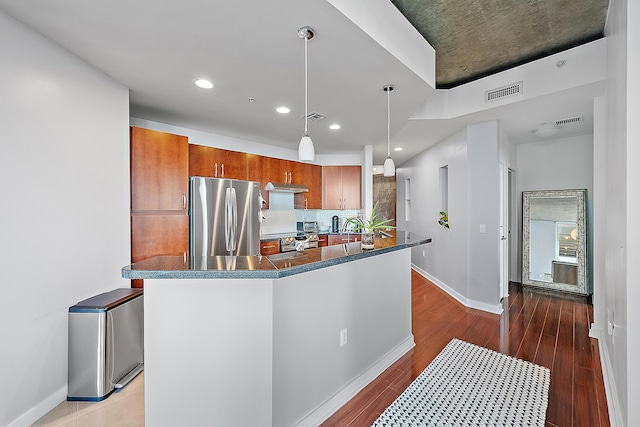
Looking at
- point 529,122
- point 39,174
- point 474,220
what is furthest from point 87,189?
point 529,122

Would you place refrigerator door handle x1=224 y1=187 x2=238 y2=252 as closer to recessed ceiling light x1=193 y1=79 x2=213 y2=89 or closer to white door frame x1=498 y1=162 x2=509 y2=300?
recessed ceiling light x1=193 y1=79 x2=213 y2=89

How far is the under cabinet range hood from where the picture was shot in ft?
15.3

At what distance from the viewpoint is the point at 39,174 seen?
1.88m

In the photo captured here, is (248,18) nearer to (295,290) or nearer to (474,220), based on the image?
(295,290)

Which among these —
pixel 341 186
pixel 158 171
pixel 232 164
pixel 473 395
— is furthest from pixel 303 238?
pixel 473 395

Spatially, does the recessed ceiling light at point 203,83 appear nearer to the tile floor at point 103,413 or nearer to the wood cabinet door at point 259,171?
the wood cabinet door at point 259,171

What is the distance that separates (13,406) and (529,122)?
227 inches

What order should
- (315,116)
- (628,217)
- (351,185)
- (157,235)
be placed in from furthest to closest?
(351,185) < (315,116) < (157,235) < (628,217)

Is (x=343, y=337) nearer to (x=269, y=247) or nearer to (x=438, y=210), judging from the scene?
(x=269, y=247)

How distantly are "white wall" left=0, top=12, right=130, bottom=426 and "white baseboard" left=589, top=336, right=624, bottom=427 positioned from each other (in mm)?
3649

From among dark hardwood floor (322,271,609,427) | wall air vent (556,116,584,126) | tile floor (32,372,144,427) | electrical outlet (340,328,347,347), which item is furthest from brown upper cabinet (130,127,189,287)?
wall air vent (556,116,584,126)

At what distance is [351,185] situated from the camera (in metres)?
5.58

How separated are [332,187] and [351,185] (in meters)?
0.38

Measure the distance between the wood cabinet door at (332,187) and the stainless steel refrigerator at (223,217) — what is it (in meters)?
1.67
